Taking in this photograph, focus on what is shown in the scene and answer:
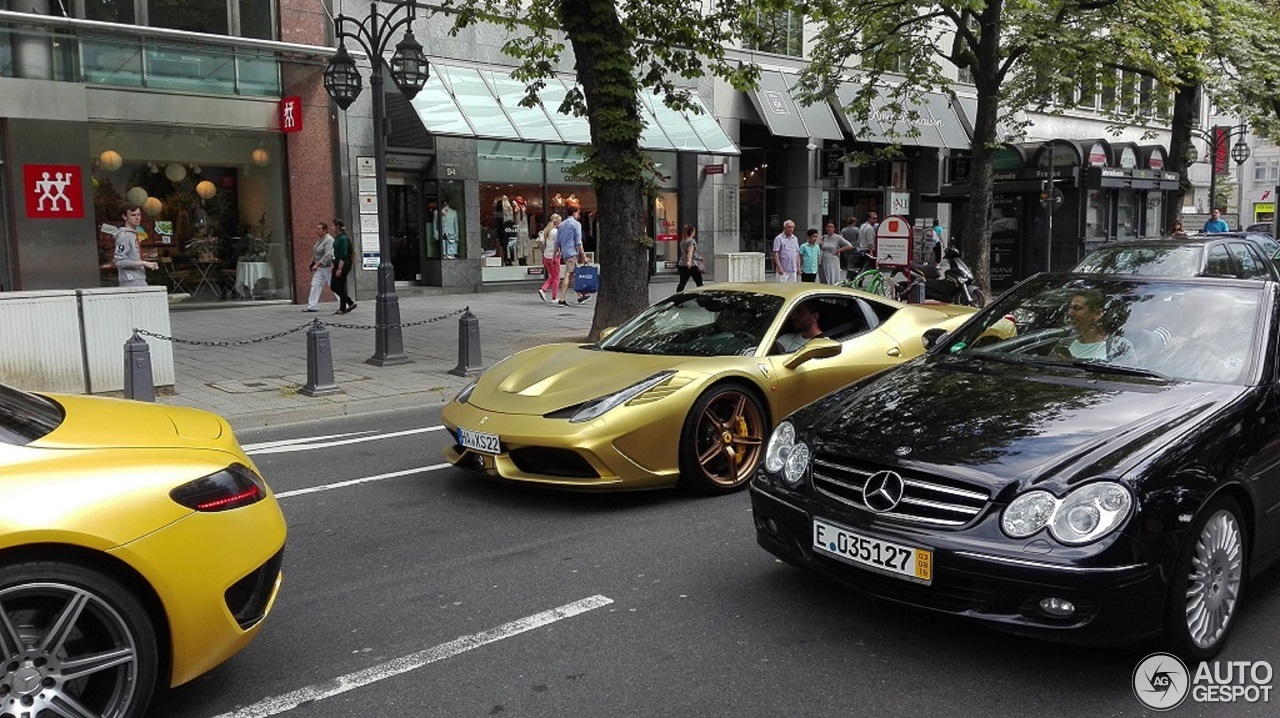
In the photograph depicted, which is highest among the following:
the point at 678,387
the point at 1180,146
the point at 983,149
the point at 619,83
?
the point at 1180,146

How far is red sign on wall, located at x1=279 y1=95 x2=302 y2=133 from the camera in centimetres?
1933

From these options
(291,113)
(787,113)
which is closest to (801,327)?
(291,113)

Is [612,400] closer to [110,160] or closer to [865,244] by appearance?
[110,160]

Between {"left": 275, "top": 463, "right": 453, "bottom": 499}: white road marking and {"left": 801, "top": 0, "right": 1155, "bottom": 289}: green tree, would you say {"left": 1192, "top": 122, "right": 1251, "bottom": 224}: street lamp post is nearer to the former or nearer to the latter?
{"left": 801, "top": 0, "right": 1155, "bottom": 289}: green tree

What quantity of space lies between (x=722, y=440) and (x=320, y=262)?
14141 millimetres

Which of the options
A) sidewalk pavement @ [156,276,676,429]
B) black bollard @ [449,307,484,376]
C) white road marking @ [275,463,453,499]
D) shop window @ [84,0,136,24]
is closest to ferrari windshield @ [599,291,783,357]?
white road marking @ [275,463,453,499]

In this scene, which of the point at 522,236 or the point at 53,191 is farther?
the point at 522,236

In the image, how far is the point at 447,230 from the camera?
22.2 meters

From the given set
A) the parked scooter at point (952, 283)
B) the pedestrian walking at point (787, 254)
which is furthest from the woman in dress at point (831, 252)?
the parked scooter at point (952, 283)

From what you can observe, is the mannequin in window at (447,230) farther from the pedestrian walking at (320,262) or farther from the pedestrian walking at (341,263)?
the pedestrian walking at (341,263)

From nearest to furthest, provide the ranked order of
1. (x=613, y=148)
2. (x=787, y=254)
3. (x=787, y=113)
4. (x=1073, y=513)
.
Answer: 1. (x=1073, y=513)
2. (x=613, y=148)
3. (x=787, y=254)
4. (x=787, y=113)

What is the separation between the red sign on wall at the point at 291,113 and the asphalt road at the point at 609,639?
15246 mm

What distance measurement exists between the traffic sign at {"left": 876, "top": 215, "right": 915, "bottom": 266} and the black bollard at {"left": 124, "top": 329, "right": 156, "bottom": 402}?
38.5 ft

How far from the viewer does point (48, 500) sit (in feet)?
9.56
